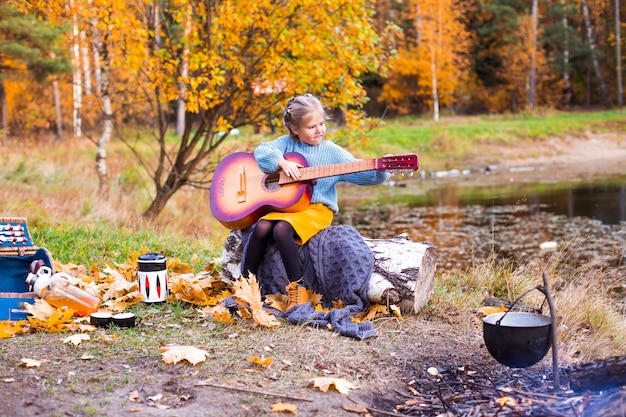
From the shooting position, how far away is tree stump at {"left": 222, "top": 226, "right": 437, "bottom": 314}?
4.98m

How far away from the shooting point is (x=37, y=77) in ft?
67.1

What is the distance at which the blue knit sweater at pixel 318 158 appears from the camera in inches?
205

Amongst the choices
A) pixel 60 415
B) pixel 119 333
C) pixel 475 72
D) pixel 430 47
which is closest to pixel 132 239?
pixel 119 333

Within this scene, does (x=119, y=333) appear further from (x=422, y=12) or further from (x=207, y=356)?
(x=422, y=12)

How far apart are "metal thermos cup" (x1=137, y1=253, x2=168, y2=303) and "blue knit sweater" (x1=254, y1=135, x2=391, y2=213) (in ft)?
3.30

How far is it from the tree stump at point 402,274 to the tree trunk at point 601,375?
161 centimetres

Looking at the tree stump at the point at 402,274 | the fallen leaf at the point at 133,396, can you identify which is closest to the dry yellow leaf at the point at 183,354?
the fallen leaf at the point at 133,396

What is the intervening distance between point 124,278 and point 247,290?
153cm

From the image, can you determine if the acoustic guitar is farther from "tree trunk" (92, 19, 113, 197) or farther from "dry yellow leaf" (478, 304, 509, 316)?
"tree trunk" (92, 19, 113, 197)

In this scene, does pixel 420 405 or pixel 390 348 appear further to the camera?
pixel 390 348

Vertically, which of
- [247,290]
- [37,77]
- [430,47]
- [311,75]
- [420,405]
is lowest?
[420,405]

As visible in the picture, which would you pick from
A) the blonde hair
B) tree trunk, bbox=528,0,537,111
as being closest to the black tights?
the blonde hair

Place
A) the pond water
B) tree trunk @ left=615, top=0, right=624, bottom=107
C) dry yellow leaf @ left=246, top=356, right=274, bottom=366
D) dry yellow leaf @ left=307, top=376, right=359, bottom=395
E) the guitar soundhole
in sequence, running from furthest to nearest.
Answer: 1. tree trunk @ left=615, top=0, right=624, bottom=107
2. the pond water
3. the guitar soundhole
4. dry yellow leaf @ left=246, top=356, right=274, bottom=366
5. dry yellow leaf @ left=307, top=376, right=359, bottom=395

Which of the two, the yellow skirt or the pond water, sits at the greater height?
the yellow skirt
